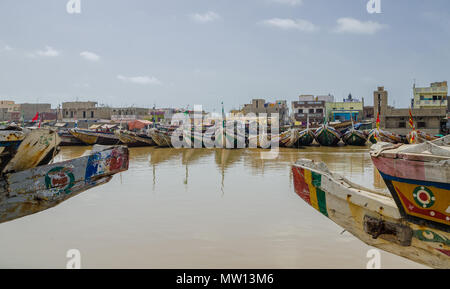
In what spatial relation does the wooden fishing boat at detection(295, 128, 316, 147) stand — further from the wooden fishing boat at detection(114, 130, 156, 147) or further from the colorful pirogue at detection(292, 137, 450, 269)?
the colorful pirogue at detection(292, 137, 450, 269)

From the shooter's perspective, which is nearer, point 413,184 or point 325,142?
point 413,184

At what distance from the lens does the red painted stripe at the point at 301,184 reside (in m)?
5.61

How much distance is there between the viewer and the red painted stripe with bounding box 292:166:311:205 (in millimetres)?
5609

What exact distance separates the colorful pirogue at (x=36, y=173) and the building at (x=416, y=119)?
Result: 116 feet

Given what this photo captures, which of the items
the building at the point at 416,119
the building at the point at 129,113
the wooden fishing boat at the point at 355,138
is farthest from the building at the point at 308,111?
the wooden fishing boat at the point at 355,138

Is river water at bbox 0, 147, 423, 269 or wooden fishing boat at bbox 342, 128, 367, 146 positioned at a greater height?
wooden fishing boat at bbox 342, 128, 367, 146

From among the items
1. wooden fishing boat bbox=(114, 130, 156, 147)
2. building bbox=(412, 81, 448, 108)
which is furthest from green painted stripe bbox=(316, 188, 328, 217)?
building bbox=(412, 81, 448, 108)

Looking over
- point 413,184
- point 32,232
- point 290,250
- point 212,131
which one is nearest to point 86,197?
point 32,232

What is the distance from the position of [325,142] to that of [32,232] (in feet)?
80.4

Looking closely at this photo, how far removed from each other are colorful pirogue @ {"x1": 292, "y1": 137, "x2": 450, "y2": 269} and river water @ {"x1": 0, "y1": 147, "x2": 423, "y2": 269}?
28cm

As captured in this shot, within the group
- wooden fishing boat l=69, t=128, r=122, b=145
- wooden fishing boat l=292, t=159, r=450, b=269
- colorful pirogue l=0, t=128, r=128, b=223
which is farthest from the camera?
wooden fishing boat l=69, t=128, r=122, b=145

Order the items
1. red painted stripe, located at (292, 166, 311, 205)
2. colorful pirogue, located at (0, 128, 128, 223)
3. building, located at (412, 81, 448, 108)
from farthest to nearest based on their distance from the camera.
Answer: building, located at (412, 81, 448, 108) < red painted stripe, located at (292, 166, 311, 205) < colorful pirogue, located at (0, 128, 128, 223)
